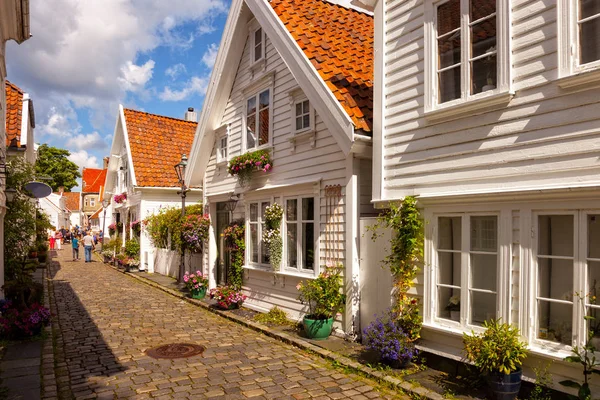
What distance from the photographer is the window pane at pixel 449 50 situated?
641 cm

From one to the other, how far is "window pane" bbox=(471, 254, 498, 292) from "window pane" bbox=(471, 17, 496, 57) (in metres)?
2.72

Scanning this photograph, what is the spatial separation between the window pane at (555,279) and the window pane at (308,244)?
185 inches

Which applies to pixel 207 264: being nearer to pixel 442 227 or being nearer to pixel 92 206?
pixel 442 227

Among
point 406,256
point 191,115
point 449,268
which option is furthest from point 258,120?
point 191,115

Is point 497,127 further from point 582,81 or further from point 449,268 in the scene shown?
point 449,268

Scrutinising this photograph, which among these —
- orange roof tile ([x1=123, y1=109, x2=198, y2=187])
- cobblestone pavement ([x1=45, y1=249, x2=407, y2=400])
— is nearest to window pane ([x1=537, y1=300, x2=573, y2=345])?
cobblestone pavement ([x1=45, y1=249, x2=407, y2=400])

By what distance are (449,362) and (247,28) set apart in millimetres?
9534

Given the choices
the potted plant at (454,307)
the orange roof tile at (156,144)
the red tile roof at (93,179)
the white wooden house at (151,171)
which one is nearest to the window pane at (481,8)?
the potted plant at (454,307)

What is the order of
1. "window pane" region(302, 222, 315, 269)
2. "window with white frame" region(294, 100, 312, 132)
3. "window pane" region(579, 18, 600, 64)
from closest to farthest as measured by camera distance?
"window pane" region(579, 18, 600, 64), "window pane" region(302, 222, 315, 269), "window with white frame" region(294, 100, 312, 132)

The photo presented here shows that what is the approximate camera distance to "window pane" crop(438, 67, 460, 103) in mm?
6398

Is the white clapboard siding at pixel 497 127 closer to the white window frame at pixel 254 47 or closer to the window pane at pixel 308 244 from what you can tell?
the window pane at pixel 308 244

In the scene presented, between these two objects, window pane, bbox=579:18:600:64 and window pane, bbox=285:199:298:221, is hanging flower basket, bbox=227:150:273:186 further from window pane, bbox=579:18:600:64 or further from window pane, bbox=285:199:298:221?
window pane, bbox=579:18:600:64

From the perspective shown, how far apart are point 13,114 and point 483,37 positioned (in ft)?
46.7

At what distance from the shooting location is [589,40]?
497cm
